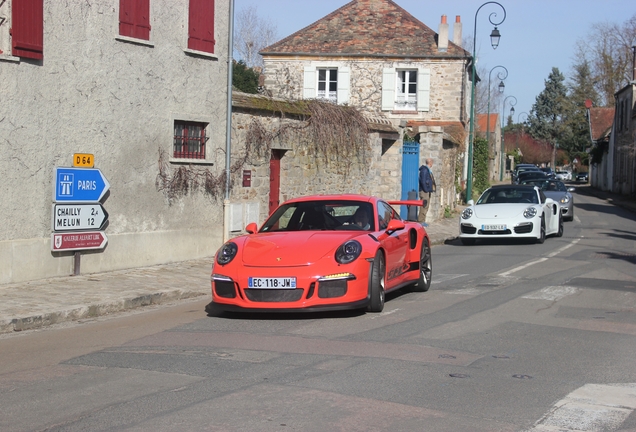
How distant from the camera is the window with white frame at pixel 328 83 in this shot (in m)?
38.8

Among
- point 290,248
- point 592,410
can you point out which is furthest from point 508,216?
point 592,410

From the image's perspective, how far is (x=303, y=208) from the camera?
34.9 ft

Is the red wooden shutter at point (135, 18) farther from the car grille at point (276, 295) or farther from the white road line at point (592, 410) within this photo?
the white road line at point (592, 410)

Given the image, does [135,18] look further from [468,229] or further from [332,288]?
[468,229]

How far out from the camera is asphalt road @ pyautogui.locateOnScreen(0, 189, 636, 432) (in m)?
5.34

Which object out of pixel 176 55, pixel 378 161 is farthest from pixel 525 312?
pixel 378 161

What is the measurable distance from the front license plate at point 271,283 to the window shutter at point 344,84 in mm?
29969

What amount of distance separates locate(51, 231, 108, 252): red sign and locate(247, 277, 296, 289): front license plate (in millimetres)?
4578

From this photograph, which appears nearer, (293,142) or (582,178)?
(293,142)

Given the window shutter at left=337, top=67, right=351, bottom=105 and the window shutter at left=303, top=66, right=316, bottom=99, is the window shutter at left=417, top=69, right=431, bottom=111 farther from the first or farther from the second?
the window shutter at left=303, top=66, right=316, bottom=99

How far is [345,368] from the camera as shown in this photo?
672cm

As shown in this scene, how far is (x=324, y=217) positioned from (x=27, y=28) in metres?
5.31

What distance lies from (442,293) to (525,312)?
6.09ft

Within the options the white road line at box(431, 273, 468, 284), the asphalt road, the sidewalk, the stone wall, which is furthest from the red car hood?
the stone wall
